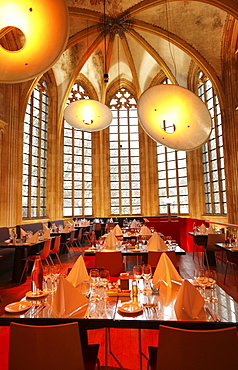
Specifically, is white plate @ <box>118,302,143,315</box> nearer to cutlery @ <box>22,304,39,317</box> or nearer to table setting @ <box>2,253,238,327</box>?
table setting @ <box>2,253,238,327</box>

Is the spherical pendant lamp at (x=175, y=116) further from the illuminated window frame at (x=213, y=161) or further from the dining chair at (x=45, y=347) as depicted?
the illuminated window frame at (x=213, y=161)

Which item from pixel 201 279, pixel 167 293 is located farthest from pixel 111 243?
pixel 201 279

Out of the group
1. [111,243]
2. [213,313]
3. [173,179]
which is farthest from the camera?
[173,179]

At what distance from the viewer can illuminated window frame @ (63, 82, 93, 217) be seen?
1431 cm

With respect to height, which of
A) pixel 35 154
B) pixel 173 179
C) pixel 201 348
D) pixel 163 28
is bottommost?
pixel 201 348

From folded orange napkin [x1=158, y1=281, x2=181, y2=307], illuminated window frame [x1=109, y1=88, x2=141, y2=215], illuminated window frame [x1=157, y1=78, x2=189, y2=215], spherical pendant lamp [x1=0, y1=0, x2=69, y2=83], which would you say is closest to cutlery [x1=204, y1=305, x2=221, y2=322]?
folded orange napkin [x1=158, y1=281, x2=181, y2=307]

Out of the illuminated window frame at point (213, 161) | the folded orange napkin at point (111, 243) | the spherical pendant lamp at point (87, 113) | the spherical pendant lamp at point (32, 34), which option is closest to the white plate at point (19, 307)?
the folded orange napkin at point (111, 243)

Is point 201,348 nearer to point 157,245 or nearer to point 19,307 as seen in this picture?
point 19,307

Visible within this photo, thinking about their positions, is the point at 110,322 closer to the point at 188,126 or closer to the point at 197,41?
the point at 188,126

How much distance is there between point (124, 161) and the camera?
15594mm

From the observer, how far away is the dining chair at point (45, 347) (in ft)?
4.65

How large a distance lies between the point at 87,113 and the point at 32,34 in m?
3.28

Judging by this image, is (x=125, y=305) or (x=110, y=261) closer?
(x=125, y=305)

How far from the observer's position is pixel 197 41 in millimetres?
10852
